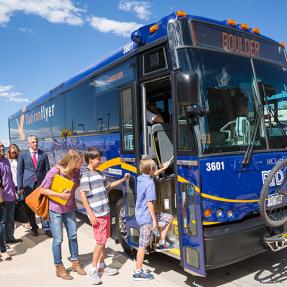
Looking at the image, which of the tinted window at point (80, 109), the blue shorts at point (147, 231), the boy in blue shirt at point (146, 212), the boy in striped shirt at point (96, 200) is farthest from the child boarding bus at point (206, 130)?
the tinted window at point (80, 109)

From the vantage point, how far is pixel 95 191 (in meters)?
4.75

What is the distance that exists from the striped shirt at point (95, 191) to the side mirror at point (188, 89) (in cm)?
154

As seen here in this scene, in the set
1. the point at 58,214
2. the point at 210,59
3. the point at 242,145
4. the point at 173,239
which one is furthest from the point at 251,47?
the point at 58,214

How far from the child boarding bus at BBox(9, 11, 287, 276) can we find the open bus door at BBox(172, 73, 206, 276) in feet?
0.04

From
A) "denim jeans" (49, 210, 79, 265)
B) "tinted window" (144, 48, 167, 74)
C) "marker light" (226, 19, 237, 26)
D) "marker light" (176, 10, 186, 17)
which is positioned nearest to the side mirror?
"tinted window" (144, 48, 167, 74)

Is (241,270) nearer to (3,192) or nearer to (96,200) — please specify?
(96,200)

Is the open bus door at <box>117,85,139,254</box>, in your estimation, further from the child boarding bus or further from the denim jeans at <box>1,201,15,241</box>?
the denim jeans at <box>1,201,15,241</box>

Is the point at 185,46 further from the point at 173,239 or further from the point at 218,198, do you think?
the point at 173,239

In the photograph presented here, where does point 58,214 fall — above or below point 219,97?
below

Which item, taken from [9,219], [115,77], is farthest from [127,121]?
[9,219]

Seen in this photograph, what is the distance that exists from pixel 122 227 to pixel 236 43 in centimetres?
342

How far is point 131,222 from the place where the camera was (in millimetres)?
5500

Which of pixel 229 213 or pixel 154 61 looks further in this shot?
pixel 154 61

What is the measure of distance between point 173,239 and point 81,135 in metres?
3.48
